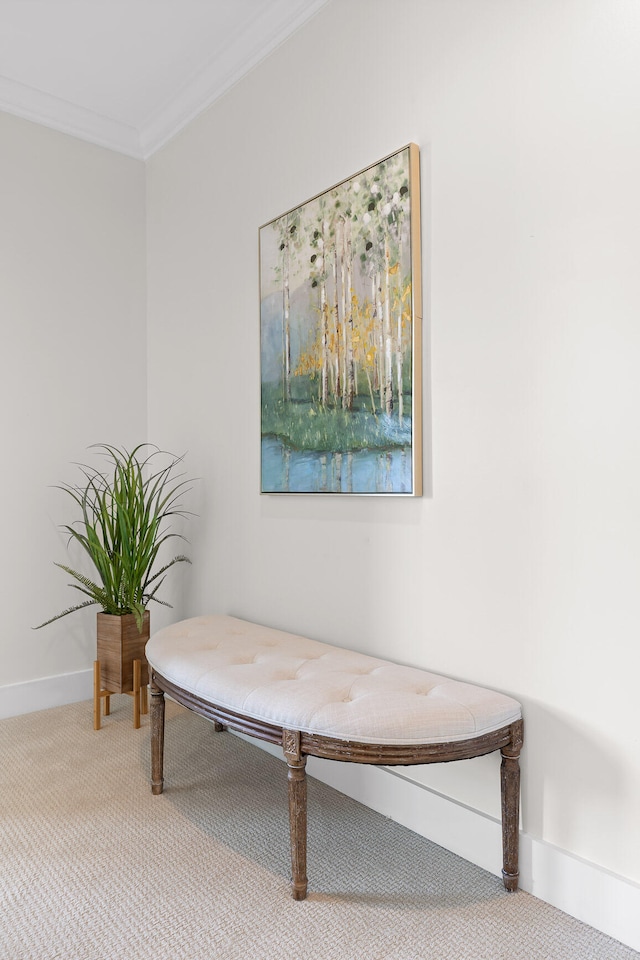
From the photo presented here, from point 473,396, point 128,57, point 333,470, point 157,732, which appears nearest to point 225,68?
point 128,57

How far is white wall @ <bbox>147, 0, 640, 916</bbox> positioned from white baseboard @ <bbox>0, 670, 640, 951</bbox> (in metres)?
0.04

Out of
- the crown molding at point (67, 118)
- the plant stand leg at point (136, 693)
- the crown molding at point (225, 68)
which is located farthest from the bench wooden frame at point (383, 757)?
the crown molding at point (67, 118)

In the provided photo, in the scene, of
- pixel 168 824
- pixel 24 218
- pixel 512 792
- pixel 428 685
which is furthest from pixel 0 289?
pixel 512 792

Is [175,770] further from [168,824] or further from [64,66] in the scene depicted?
[64,66]

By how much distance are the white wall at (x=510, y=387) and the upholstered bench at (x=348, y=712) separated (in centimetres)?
12

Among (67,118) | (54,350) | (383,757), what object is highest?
(67,118)

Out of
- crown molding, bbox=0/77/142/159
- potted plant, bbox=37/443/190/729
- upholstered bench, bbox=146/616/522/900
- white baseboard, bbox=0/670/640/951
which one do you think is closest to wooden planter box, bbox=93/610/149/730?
potted plant, bbox=37/443/190/729

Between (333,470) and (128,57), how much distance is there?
1.92 metres

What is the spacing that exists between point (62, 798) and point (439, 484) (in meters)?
1.52

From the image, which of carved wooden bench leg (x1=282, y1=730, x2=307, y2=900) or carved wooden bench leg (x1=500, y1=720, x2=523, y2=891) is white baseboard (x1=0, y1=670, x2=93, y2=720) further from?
carved wooden bench leg (x1=500, y1=720, x2=523, y2=891)

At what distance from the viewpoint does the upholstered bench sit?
1.43 metres

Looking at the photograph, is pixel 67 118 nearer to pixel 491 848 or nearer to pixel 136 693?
A: pixel 136 693

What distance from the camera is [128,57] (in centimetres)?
261

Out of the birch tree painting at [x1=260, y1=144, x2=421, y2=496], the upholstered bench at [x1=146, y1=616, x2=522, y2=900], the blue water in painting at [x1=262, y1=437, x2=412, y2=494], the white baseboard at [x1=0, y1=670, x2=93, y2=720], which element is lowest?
the white baseboard at [x1=0, y1=670, x2=93, y2=720]
